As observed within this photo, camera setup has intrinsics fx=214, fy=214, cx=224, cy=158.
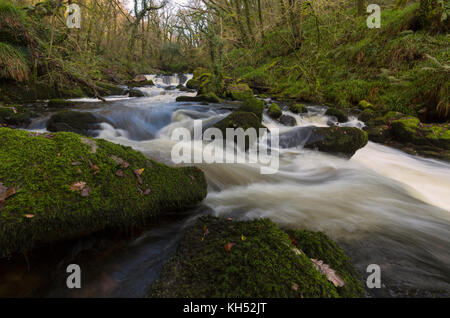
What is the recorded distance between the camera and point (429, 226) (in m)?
2.98

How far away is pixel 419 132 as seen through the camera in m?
6.49

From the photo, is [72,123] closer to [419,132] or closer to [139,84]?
[419,132]

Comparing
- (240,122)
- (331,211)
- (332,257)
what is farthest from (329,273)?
(240,122)

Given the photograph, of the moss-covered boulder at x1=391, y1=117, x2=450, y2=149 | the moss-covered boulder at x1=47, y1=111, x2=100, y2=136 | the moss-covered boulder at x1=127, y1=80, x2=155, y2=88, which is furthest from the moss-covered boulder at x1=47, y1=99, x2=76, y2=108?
the moss-covered boulder at x1=391, y1=117, x2=450, y2=149

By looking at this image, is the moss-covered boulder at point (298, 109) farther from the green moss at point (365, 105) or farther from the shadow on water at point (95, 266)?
the shadow on water at point (95, 266)

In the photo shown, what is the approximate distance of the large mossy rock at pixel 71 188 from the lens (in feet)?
5.36

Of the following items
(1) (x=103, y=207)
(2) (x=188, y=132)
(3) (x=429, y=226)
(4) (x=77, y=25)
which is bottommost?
(3) (x=429, y=226)

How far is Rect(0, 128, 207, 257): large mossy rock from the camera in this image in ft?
5.36

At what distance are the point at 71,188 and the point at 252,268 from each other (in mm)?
1632

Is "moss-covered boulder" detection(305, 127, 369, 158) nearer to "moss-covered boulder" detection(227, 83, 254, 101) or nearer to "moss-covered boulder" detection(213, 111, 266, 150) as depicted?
"moss-covered boulder" detection(213, 111, 266, 150)

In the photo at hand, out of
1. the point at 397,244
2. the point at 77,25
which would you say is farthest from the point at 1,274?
the point at 77,25

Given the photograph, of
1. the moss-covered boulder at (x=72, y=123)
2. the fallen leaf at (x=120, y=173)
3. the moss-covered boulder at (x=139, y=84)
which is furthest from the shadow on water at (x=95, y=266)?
the moss-covered boulder at (x=139, y=84)
